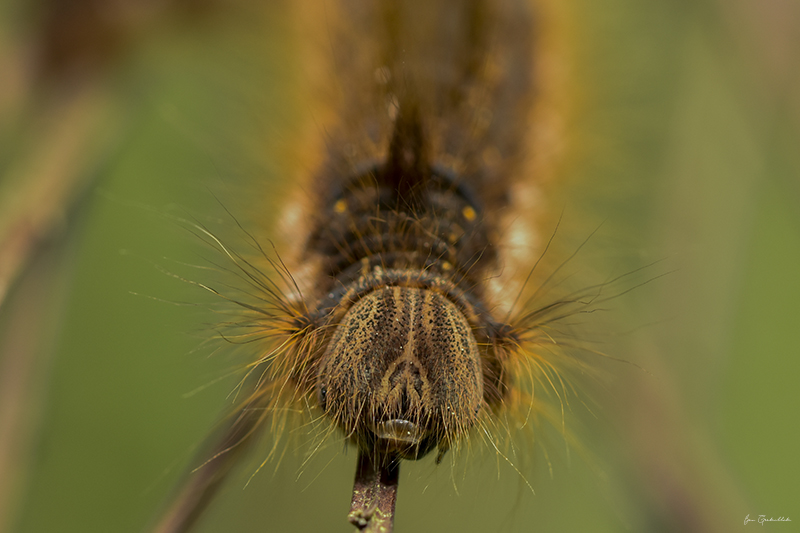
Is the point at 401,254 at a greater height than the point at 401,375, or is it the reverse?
the point at 401,254

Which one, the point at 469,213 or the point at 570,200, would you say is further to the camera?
the point at 570,200

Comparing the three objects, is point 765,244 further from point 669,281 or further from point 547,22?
point 547,22

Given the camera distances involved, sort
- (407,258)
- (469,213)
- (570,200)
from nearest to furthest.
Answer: (407,258) < (469,213) < (570,200)

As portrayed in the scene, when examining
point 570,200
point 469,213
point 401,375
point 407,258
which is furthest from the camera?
point 570,200

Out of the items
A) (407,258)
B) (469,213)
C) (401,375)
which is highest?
(469,213)

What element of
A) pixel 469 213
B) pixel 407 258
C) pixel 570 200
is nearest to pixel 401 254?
pixel 407 258

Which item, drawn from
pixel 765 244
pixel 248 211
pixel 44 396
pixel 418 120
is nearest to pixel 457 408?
pixel 418 120

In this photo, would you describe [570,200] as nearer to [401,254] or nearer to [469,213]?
[469,213]

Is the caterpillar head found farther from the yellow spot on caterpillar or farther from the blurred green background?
the blurred green background
